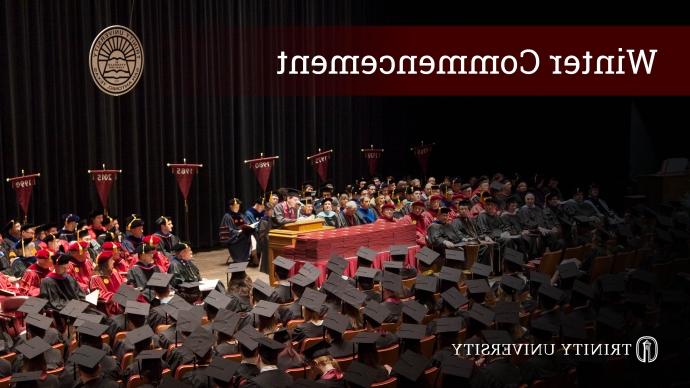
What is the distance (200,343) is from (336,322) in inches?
45.2

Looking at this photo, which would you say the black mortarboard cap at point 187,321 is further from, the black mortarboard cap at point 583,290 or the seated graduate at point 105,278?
the black mortarboard cap at point 583,290

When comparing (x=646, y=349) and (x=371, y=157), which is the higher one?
(x=371, y=157)

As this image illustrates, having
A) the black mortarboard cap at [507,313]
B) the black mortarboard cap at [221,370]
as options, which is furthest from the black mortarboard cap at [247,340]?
the black mortarboard cap at [507,313]

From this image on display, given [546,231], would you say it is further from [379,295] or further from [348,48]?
[348,48]

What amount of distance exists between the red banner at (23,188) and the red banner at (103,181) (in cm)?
113

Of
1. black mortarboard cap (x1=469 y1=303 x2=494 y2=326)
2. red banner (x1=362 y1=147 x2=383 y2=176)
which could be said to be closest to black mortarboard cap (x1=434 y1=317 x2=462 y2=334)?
black mortarboard cap (x1=469 y1=303 x2=494 y2=326)

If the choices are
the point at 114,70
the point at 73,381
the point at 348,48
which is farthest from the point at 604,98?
the point at 73,381

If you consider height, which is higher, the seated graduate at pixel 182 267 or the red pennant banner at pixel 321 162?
the red pennant banner at pixel 321 162

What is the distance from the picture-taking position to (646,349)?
248 inches

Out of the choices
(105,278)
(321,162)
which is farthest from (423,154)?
(105,278)

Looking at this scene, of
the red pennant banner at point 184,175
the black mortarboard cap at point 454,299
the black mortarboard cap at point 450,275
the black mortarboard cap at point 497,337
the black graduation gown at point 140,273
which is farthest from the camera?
the red pennant banner at point 184,175

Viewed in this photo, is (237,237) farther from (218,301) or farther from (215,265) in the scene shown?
(218,301)

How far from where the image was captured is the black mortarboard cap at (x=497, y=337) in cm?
630

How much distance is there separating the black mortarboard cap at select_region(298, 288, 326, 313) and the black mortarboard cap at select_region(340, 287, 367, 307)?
7.7 inches
